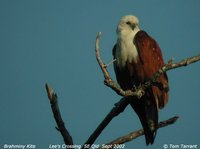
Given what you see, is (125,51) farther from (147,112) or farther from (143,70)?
(147,112)

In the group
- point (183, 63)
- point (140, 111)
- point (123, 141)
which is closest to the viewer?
point (183, 63)

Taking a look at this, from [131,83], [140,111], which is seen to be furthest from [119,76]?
[140,111]

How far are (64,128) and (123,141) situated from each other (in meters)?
0.99

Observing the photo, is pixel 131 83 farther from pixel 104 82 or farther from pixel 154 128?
pixel 104 82

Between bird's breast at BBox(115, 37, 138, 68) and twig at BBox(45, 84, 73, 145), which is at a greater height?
bird's breast at BBox(115, 37, 138, 68)

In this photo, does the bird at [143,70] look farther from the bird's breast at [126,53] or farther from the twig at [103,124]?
the twig at [103,124]

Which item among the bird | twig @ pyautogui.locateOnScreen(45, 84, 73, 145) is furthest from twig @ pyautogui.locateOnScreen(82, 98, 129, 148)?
the bird

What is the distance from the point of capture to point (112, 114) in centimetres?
624

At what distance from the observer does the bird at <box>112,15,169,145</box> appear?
7.30 m

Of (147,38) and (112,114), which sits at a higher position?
(147,38)

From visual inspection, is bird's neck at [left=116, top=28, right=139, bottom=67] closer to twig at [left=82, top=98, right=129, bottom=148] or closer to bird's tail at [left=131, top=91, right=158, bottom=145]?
bird's tail at [left=131, top=91, right=158, bottom=145]

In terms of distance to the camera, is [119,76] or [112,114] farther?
[119,76]

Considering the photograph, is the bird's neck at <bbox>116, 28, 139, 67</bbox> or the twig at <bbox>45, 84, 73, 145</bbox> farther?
the bird's neck at <bbox>116, 28, 139, 67</bbox>

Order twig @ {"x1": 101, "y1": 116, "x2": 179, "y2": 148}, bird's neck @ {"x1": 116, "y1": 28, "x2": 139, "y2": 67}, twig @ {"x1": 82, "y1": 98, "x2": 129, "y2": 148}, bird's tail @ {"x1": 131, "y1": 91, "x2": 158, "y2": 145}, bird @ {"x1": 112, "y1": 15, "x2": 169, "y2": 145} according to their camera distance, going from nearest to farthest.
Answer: twig @ {"x1": 101, "y1": 116, "x2": 179, "y2": 148} → twig @ {"x1": 82, "y1": 98, "x2": 129, "y2": 148} → bird's tail @ {"x1": 131, "y1": 91, "x2": 158, "y2": 145} → bird @ {"x1": 112, "y1": 15, "x2": 169, "y2": 145} → bird's neck @ {"x1": 116, "y1": 28, "x2": 139, "y2": 67}
